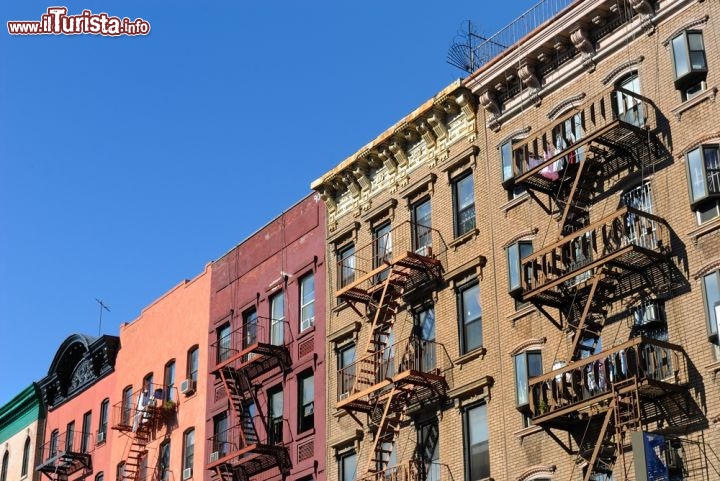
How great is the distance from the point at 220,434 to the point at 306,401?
5.13 meters

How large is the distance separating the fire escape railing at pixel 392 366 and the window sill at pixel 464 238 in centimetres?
279

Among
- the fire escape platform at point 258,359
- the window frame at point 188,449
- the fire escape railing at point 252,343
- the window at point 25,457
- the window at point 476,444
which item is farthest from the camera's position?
the window at point 25,457

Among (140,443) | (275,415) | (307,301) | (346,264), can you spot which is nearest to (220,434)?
(275,415)

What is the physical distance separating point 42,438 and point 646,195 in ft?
121

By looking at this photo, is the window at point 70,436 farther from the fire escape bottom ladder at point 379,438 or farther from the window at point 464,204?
the window at point 464,204

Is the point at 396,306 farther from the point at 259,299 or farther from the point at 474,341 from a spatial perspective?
the point at 259,299

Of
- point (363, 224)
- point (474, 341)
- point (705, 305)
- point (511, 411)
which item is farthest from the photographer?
point (363, 224)

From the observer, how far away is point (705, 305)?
86.6 ft

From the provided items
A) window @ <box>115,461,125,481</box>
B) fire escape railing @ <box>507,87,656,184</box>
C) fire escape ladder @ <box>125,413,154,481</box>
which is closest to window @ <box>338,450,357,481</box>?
fire escape railing @ <box>507,87,656,184</box>

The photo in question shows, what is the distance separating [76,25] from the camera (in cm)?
3653

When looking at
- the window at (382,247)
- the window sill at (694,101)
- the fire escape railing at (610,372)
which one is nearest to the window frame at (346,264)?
the window at (382,247)

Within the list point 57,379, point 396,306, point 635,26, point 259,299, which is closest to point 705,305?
point 635,26

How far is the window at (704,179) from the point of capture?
2697cm

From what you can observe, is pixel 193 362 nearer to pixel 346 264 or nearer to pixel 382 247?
pixel 346 264
